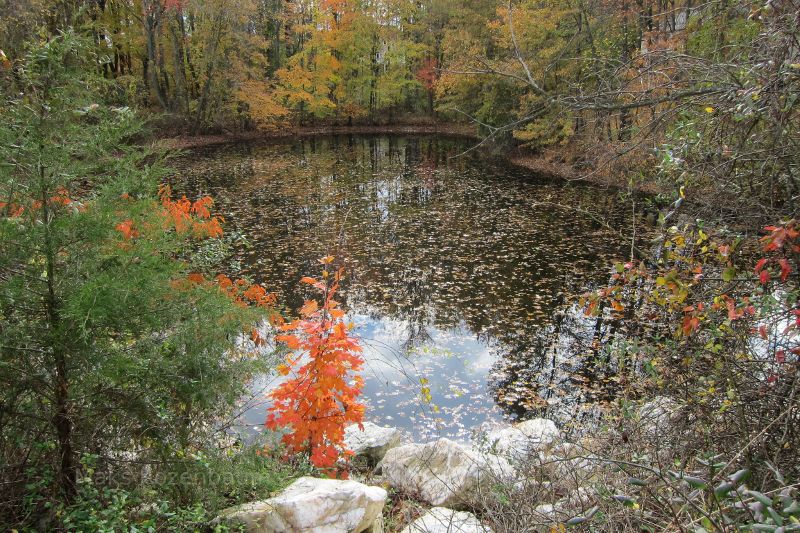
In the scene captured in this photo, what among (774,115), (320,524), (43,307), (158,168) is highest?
(774,115)

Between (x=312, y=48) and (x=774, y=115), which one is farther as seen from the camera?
(x=312, y=48)

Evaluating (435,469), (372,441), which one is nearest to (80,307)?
(435,469)

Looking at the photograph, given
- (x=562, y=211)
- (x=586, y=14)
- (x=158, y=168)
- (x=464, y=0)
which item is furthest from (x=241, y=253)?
(x=464, y=0)

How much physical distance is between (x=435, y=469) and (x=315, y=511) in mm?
1580

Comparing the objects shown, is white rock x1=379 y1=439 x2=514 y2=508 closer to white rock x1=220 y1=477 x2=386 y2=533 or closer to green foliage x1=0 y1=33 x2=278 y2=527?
white rock x1=220 y1=477 x2=386 y2=533

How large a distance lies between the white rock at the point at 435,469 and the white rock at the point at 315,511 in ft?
3.39

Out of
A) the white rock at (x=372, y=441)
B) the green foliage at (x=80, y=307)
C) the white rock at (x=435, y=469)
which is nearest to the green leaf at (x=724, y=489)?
the green foliage at (x=80, y=307)

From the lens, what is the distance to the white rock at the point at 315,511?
10.0 feet

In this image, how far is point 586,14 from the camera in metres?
18.1

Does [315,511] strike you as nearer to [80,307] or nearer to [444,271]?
[80,307]

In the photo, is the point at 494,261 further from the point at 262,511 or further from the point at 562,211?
the point at 262,511

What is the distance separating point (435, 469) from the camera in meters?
4.46

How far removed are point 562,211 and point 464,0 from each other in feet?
68.2

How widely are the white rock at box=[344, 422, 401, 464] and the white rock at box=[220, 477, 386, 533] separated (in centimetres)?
170
